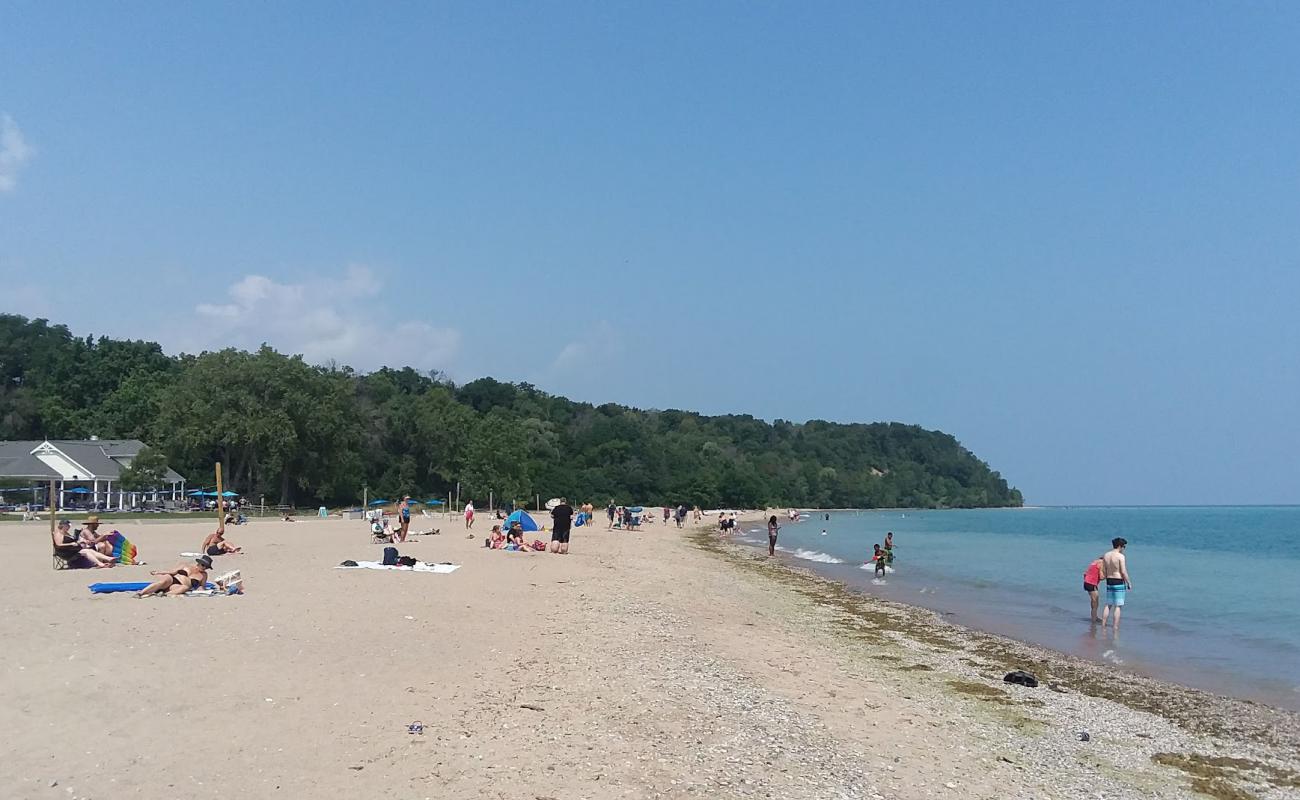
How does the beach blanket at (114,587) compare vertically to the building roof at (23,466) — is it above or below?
below

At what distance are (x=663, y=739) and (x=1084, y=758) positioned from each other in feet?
12.4

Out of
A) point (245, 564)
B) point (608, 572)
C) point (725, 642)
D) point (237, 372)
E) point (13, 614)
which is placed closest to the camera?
point (13, 614)

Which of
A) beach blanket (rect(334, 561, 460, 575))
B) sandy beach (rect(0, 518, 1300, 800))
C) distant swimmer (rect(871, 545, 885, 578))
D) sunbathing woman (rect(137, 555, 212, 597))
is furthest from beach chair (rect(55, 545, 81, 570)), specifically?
distant swimmer (rect(871, 545, 885, 578))

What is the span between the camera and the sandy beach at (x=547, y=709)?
595 cm

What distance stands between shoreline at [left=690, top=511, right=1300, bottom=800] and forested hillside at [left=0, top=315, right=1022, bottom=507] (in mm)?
51293

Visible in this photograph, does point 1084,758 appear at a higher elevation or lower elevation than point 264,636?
lower

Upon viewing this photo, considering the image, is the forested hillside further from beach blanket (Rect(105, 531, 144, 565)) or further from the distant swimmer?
the distant swimmer

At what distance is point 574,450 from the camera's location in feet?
349

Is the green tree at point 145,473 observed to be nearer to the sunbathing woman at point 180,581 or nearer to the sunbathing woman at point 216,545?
the sunbathing woman at point 216,545

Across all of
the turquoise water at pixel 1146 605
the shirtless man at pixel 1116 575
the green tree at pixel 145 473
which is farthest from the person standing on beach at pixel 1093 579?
the green tree at pixel 145 473

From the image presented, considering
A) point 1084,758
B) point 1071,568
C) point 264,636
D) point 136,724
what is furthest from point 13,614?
point 1071,568

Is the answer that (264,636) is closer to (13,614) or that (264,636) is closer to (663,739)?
(13,614)

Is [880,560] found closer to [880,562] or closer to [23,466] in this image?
[880,562]

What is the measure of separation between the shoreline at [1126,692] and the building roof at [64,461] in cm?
5447
